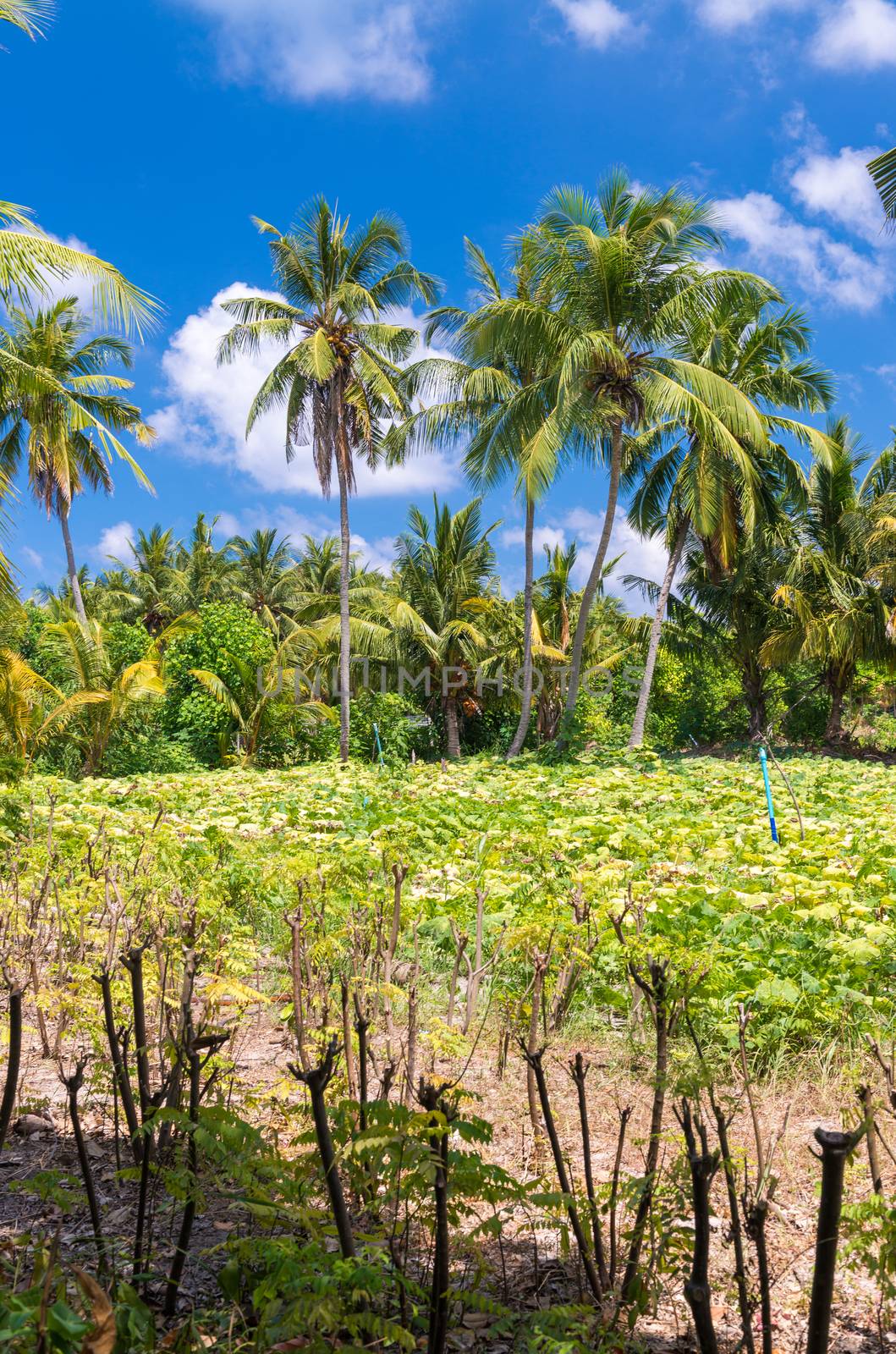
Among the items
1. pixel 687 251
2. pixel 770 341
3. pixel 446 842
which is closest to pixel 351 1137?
pixel 446 842

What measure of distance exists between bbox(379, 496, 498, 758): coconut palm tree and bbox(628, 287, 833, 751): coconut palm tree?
398cm

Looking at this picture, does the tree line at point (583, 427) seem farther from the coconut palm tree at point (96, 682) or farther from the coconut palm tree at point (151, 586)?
the coconut palm tree at point (151, 586)

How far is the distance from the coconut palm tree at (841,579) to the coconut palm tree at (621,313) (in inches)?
212

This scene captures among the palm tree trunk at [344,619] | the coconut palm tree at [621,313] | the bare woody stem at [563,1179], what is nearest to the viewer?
the bare woody stem at [563,1179]

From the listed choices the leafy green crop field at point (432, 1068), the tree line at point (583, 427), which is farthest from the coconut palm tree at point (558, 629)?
the leafy green crop field at point (432, 1068)

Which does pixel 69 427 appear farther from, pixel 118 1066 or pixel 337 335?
pixel 118 1066

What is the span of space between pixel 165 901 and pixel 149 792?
661 centimetres

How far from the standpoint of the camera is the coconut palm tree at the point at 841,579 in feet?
63.1

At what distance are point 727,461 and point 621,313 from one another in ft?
12.6

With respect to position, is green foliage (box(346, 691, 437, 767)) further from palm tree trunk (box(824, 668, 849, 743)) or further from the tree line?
palm tree trunk (box(824, 668, 849, 743))

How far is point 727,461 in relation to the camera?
17141 mm

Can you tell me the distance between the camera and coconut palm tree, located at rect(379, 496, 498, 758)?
2094 centimetres

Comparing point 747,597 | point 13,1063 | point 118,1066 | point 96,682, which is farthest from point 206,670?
point 13,1063

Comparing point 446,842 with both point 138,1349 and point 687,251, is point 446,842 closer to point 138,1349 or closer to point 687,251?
point 138,1349
